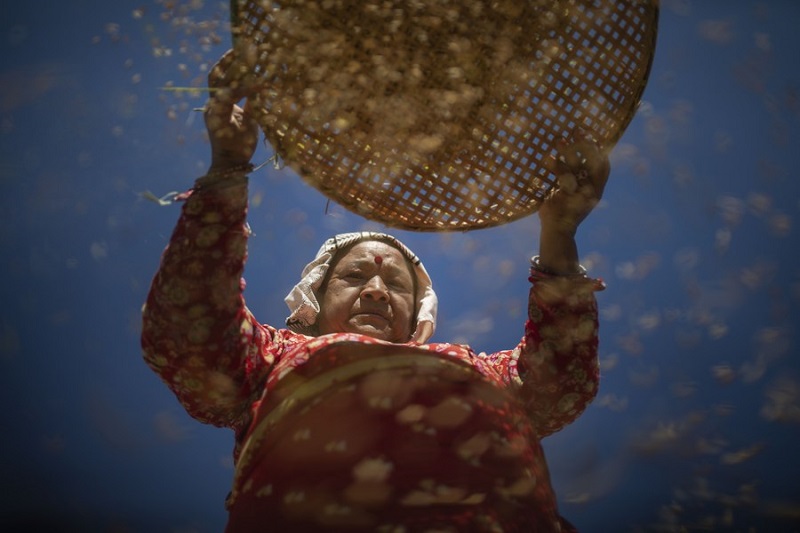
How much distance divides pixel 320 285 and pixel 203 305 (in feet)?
1.92

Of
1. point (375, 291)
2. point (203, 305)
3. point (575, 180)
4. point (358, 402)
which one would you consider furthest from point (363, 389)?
point (575, 180)

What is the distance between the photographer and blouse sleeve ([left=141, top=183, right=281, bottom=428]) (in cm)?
101

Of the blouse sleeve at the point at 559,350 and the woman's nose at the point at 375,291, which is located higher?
the woman's nose at the point at 375,291

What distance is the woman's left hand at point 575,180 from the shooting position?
3.59 ft

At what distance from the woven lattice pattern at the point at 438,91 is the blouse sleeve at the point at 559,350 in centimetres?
20

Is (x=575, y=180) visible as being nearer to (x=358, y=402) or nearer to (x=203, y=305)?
(x=358, y=402)

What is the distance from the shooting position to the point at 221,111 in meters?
1.03

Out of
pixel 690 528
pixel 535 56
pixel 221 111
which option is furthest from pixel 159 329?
pixel 690 528

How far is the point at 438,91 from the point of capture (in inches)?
44.3

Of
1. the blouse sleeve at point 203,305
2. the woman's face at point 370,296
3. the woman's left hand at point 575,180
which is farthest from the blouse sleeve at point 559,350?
the blouse sleeve at point 203,305

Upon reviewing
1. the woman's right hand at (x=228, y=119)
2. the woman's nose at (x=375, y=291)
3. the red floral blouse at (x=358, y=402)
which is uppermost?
the woman's right hand at (x=228, y=119)

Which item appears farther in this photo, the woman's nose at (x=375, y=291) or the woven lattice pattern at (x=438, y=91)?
the woman's nose at (x=375, y=291)

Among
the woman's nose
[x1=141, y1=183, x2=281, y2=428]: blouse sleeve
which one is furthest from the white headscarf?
[x1=141, y1=183, x2=281, y2=428]: blouse sleeve

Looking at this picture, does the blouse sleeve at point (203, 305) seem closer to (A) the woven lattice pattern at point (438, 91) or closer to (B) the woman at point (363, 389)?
(B) the woman at point (363, 389)
